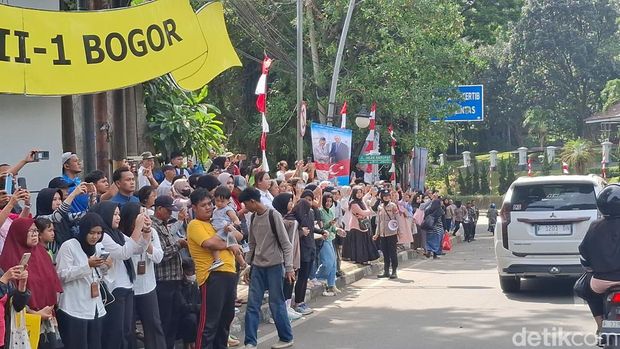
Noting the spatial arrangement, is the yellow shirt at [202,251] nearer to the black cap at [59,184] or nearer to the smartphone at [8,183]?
the black cap at [59,184]

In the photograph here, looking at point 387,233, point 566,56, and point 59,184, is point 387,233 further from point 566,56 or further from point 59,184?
point 566,56

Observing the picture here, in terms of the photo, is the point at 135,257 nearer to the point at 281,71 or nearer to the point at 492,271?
the point at 492,271

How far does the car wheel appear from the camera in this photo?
46.5ft

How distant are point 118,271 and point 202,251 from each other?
111 cm

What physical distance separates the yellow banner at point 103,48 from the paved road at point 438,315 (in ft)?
11.4

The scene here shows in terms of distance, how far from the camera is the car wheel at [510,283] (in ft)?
46.5

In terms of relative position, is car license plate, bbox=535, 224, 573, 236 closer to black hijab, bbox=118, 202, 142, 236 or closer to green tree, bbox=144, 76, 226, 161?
green tree, bbox=144, 76, 226, 161

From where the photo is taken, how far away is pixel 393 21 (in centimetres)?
2712

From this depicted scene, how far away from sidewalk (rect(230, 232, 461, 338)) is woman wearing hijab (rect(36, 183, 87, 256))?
3352mm

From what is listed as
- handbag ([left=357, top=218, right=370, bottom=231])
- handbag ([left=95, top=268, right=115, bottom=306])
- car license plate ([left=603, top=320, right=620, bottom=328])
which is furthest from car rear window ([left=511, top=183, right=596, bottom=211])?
handbag ([left=95, top=268, right=115, bottom=306])

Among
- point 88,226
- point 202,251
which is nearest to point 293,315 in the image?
point 202,251

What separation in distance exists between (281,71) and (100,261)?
22.0 metres

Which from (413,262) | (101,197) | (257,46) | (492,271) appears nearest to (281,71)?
(257,46)

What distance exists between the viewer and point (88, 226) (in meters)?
7.57
